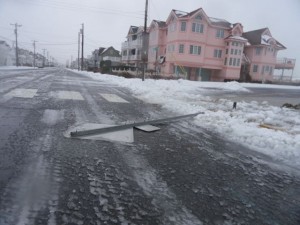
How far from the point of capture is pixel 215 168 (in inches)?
163

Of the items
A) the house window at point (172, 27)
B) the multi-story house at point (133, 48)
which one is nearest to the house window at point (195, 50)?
the house window at point (172, 27)

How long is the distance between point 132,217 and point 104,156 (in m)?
1.81

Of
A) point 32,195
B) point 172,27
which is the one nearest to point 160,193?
point 32,195

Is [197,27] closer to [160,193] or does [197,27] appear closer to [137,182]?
→ [137,182]

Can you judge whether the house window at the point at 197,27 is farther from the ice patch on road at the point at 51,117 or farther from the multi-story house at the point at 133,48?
the ice patch on road at the point at 51,117

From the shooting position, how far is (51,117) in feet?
22.3

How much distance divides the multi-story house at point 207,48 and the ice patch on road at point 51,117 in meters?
30.8

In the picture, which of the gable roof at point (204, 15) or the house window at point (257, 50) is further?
the house window at point (257, 50)

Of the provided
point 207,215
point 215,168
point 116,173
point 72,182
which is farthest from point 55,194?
point 215,168

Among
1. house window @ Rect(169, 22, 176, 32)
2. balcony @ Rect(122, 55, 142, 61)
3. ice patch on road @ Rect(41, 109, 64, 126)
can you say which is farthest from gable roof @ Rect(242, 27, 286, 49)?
ice patch on road @ Rect(41, 109, 64, 126)

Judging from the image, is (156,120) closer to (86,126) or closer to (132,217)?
(86,126)

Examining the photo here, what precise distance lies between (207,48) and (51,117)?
125 ft

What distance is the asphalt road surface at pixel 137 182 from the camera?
261 cm

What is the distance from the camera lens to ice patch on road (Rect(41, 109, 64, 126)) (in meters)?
6.28
